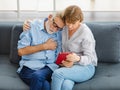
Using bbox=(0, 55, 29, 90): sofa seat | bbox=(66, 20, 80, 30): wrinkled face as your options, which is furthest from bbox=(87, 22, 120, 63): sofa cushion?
bbox=(0, 55, 29, 90): sofa seat

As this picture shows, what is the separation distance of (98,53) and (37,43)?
2.05ft

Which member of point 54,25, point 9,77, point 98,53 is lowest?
point 9,77

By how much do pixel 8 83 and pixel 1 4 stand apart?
2032 millimetres

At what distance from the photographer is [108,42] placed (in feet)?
9.32

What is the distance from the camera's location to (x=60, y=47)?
8.84ft

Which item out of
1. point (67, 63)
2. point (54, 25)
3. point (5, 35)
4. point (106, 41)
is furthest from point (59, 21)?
point (5, 35)

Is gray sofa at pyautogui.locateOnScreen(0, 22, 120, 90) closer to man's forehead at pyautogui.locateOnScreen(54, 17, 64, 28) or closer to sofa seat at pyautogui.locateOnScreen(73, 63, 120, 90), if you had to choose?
sofa seat at pyautogui.locateOnScreen(73, 63, 120, 90)

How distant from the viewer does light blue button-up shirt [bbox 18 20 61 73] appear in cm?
260

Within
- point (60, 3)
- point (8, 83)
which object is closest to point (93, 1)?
point (60, 3)

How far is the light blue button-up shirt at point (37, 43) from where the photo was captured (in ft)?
8.53

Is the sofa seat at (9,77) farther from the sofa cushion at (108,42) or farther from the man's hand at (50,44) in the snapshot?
the sofa cushion at (108,42)

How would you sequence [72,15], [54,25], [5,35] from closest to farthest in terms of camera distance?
[72,15] → [54,25] → [5,35]

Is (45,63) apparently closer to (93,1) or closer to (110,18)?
(110,18)

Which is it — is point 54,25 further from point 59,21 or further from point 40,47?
point 40,47
